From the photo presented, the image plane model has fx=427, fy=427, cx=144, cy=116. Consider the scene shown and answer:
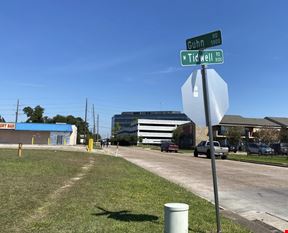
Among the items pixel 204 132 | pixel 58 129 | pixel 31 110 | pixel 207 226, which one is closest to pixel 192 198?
pixel 207 226

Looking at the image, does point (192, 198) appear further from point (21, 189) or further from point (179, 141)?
point (179, 141)

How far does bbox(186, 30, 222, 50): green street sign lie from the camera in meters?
7.27

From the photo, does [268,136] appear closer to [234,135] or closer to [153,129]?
[234,135]

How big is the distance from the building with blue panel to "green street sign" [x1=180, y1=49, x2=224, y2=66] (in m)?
82.2

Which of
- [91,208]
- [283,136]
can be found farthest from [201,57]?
[283,136]

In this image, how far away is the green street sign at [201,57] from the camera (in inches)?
294

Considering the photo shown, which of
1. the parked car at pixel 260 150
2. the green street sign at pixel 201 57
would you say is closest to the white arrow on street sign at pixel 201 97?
the green street sign at pixel 201 57

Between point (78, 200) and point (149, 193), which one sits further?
point (149, 193)

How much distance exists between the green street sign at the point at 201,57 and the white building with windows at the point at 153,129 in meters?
174

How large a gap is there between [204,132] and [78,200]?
101322mm

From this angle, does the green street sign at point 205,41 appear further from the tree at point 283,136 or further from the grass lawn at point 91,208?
the tree at point 283,136

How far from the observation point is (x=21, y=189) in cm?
1126

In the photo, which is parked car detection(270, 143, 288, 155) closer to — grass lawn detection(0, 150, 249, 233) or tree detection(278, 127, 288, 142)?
tree detection(278, 127, 288, 142)

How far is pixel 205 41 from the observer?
294 inches
